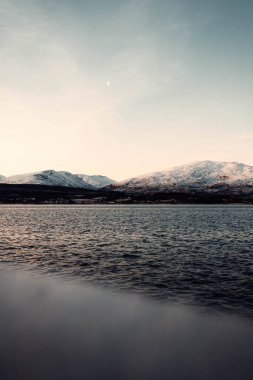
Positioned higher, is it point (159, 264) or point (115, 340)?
point (159, 264)

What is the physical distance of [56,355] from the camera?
12.1m

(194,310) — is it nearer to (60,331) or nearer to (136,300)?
(136,300)

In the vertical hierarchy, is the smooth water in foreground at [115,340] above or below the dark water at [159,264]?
below

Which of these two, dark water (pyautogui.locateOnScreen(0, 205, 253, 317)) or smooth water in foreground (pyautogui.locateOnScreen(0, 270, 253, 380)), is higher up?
dark water (pyautogui.locateOnScreen(0, 205, 253, 317))

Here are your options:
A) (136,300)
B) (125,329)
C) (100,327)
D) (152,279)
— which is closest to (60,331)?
(100,327)

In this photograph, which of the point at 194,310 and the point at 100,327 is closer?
the point at 100,327

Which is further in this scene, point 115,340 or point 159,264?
point 159,264

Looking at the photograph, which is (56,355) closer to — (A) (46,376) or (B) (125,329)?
(A) (46,376)

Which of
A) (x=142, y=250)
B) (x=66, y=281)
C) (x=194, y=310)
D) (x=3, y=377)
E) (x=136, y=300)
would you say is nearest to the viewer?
(x=3, y=377)

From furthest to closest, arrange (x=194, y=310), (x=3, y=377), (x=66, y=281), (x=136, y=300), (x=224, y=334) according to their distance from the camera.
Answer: (x=66, y=281) → (x=136, y=300) → (x=194, y=310) → (x=224, y=334) → (x=3, y=377)

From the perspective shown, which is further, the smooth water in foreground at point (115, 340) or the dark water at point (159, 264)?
the dark water at point (159, 264)

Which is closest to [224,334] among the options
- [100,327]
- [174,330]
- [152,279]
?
[174,330]

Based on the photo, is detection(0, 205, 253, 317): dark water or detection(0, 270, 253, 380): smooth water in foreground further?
detection(0, 205, 253, 317): dark water

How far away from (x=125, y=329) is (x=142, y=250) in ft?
78.6
